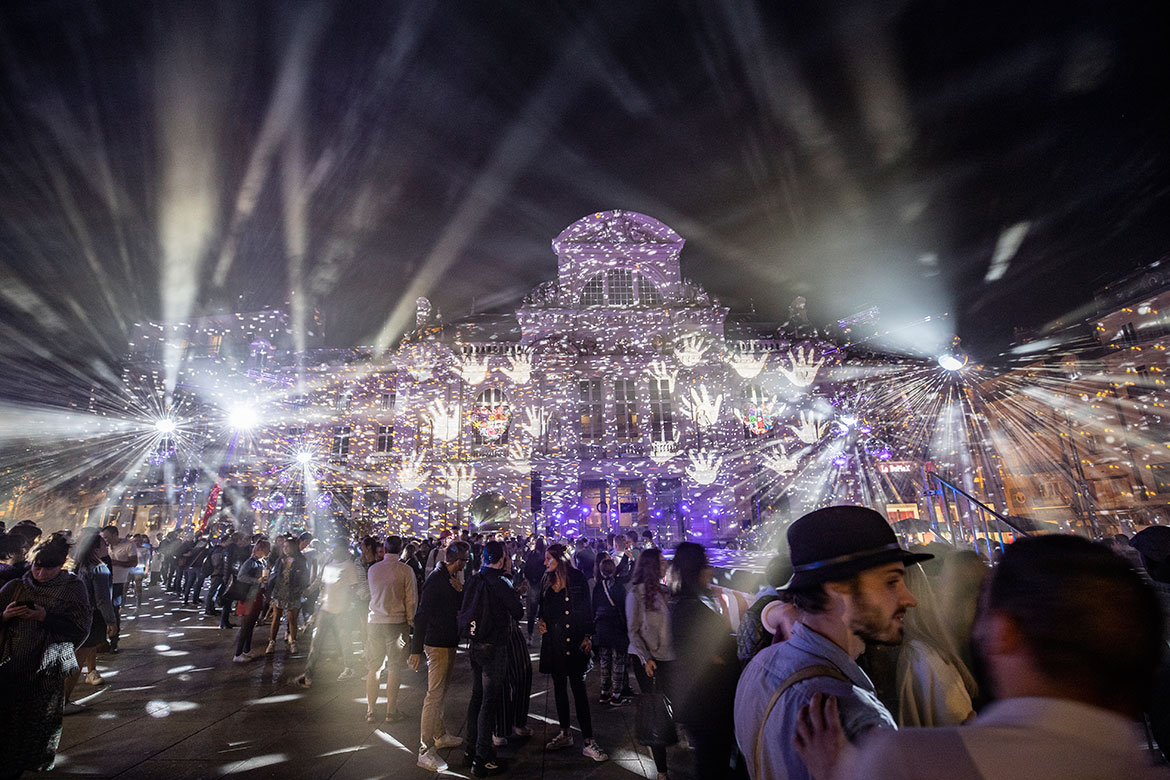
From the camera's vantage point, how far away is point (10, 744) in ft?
12.4

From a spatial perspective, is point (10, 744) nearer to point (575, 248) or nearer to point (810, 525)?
point (810, 525)

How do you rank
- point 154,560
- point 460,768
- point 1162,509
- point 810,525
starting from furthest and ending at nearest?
point 1162,509 → point 154,560 → point 460,768 → point 810,525

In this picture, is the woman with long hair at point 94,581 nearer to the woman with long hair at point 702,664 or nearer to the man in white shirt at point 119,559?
the man in white shirt at point 119,559

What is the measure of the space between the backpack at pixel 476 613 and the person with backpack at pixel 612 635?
6.89ft

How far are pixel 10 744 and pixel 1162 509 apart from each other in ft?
123

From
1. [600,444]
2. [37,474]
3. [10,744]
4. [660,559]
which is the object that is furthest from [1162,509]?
[37,474]

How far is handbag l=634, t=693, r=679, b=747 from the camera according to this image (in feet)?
14.3

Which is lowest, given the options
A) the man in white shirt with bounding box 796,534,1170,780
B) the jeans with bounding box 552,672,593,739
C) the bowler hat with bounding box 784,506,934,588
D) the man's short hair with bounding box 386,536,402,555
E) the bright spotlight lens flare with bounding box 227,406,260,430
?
the jeans with bounding box 552,672,593,739

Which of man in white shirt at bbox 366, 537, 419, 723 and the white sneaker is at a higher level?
man in white shirt at bbox 366, 537, 419, 723

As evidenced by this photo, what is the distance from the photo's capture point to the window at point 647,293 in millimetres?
27422

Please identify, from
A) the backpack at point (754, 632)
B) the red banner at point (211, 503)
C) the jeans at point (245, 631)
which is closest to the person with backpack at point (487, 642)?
the backpack at point (754, 632)

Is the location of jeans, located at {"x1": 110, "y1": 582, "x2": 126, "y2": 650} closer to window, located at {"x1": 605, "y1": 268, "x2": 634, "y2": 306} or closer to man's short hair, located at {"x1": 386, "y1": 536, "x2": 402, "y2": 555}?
man's short hair, located at {"x1": 386, "y1": 536, "x2": 402, "y2": 555}

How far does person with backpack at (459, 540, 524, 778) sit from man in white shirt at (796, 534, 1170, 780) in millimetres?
4263

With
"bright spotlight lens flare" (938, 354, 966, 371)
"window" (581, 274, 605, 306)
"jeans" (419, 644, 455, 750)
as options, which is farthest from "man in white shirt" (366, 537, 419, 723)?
"window" (581, 274, 605, 306)
